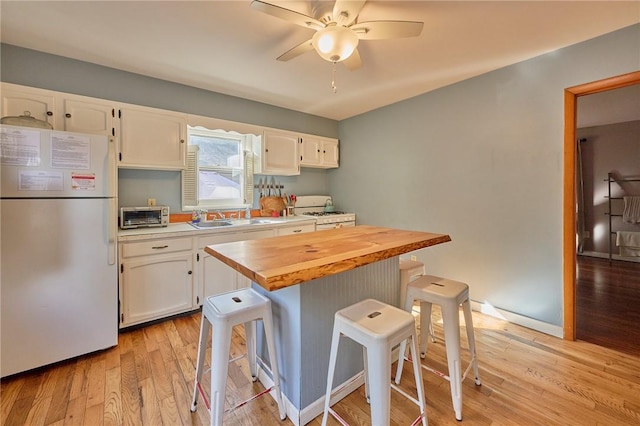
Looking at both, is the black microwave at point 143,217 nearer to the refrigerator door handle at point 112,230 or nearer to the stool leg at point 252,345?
the refrigerator door handle at point 112,230

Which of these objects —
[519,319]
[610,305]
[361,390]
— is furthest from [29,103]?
[610,305]

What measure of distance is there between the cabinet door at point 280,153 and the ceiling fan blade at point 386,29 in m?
2.04

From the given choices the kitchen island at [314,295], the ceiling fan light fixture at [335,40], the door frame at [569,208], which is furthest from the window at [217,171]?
the door frame at [569,208]

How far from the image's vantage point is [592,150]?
4852mm

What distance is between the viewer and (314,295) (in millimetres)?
1424

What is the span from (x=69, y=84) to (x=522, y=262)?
4395 mm

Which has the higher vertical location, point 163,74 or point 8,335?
point 163,74

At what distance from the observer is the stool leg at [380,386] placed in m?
1.07

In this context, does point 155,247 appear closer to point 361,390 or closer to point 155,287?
point 155,287

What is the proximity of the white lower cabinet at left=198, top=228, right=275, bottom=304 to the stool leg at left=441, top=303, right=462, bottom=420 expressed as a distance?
1892mm

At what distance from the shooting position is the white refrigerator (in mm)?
1691

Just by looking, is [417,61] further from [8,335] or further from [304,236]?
[8,335]

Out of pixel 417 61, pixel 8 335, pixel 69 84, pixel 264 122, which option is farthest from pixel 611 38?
pixel 8 335

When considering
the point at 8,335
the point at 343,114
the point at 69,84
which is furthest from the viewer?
the point at 343,114
